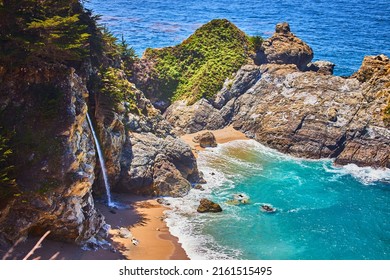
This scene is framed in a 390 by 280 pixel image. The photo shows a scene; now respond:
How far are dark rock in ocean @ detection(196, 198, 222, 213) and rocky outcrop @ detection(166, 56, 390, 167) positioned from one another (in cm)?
1711

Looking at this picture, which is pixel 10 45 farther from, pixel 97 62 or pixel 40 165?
pixel 97 62

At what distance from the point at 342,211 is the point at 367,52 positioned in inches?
2104

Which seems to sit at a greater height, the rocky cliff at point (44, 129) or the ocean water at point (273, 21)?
the rocky cliff at point (44, 129)

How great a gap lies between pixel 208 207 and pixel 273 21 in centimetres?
7471

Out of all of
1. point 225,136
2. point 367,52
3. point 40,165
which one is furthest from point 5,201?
point 367,52

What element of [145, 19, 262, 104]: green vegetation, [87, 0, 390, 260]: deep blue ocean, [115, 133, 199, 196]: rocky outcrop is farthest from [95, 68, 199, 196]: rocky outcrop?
[145, 19, 262, 104]: green vegetation

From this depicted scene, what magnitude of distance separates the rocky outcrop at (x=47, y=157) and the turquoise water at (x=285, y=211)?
8633 millimetres

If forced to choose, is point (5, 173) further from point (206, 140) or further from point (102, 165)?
point (206, 140)

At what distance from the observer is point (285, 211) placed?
4138 cm

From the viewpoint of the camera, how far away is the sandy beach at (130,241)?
98.1 ft

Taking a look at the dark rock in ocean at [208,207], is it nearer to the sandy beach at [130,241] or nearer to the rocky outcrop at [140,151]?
the sandy beach at [130,241]

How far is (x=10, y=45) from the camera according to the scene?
2925 cm

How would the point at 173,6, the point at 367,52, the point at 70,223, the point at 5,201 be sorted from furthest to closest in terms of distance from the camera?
the point at 173,6
the point at 367,52
the point at 70,223
the point at 5,201

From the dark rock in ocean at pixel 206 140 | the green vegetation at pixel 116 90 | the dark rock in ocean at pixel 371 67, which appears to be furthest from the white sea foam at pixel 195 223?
the dark rock in ocean at pixel 371 67
